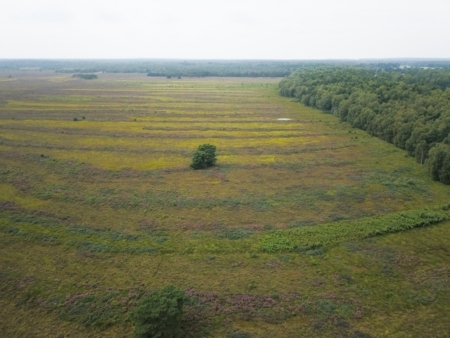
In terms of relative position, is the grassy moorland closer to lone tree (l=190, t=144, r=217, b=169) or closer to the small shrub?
the small shrub

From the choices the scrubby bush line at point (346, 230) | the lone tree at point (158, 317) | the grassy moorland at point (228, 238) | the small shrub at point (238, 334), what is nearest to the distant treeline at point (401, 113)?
the grassy moorland at point (228, 238)

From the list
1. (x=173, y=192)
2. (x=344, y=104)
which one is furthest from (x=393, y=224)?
(x=344, y=104)

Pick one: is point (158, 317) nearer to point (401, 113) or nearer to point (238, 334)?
point (238, 334)

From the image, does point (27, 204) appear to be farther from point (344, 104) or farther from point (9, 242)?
point (344, 104)

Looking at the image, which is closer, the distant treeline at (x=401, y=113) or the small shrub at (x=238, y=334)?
the small shrub at (x=238, y=334)

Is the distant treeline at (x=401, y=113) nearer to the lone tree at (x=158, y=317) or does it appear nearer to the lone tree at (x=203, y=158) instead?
the lone tree at (x=203, y=158)

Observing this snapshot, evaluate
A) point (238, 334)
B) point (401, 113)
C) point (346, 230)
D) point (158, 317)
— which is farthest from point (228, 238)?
point (401, 113)
